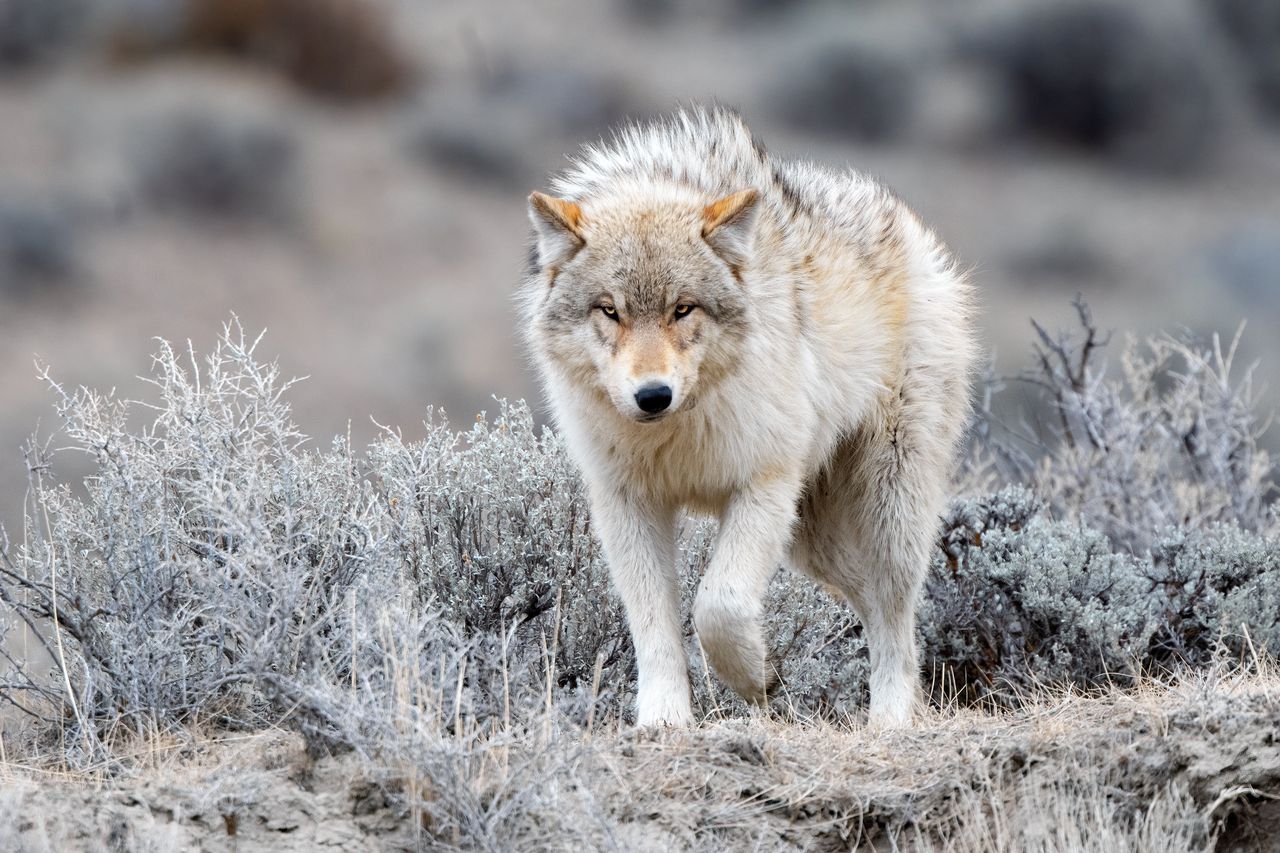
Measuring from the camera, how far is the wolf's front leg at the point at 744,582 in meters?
4.85

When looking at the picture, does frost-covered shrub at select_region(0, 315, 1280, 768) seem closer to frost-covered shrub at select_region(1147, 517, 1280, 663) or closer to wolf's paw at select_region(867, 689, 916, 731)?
frost-covered shrub at select_region(1147, 517, 1280, 663)

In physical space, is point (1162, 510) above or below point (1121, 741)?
above

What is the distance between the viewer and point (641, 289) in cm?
489

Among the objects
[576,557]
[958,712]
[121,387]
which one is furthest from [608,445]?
[121,387]

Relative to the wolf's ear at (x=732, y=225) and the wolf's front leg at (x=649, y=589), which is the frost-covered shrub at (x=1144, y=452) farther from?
the wolf's ear at (x=732, y=225)

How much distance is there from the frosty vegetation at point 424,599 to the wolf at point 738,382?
0.46m

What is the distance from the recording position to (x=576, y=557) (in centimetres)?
610

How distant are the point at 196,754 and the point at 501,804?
48.4 inches

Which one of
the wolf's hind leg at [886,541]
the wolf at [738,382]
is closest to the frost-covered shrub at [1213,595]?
the wolf's hind leg at [886,541]

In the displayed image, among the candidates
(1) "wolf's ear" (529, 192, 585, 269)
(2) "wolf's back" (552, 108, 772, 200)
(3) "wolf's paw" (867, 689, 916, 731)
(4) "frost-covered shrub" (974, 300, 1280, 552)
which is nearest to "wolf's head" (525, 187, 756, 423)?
(1) "wolf's ear" (529, 192, 585, 269)

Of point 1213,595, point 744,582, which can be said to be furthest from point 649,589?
point 1213,595

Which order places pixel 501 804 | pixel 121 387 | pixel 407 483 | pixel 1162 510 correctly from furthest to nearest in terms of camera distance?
pixel 121 387 → pixel 1162 510 → pixel 407 483 → pixel 501 804

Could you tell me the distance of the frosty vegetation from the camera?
403 centimetres

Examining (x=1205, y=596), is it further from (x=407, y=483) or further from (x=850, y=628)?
(x=407, y=483)
